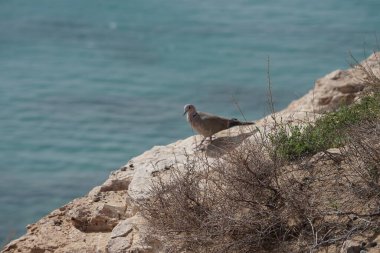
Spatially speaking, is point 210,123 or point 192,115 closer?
point 210,123

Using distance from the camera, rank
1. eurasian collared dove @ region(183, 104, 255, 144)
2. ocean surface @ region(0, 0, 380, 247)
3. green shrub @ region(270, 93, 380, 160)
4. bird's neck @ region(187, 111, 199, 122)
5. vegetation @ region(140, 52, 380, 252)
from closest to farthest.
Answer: vegetation @ region(140, 52, 380, 252)
green shrub @ region(270, 93, 380, 160)
eurasian collared dove @ region(183, 104, 255, 144)
bird's neck @ region(187, 111, 199, 122)
ocean surface @ region(0, 0, 380, 247)

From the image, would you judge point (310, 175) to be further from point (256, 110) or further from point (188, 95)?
point (188, 95)

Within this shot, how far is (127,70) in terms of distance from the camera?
22.5 meters

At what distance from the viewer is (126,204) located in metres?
8.94

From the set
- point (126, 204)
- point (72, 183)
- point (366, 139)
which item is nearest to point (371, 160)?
point (366, 139)

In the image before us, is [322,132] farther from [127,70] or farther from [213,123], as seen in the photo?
[127,70]

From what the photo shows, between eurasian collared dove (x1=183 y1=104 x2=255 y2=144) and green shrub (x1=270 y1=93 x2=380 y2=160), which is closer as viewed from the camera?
green shrub (x1=270 y1=93 x2=380 y2=160)

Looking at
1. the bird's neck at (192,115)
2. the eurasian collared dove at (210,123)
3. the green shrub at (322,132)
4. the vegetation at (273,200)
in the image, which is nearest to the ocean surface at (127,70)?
the bird's neck at (192,115)

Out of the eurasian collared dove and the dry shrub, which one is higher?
the eurasian collared dove

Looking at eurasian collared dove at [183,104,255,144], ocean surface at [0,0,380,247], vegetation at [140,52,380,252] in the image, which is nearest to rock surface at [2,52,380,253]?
eurasian collared dove at [183,104,255,144]

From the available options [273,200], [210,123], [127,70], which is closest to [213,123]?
[210,123]

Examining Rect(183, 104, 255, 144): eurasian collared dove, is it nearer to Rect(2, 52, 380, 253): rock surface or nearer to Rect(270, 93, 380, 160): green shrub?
Rect(2, 52, 380, 253): rock surface

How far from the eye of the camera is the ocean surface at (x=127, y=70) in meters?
19.2

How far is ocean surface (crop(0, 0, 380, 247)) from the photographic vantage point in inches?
757
